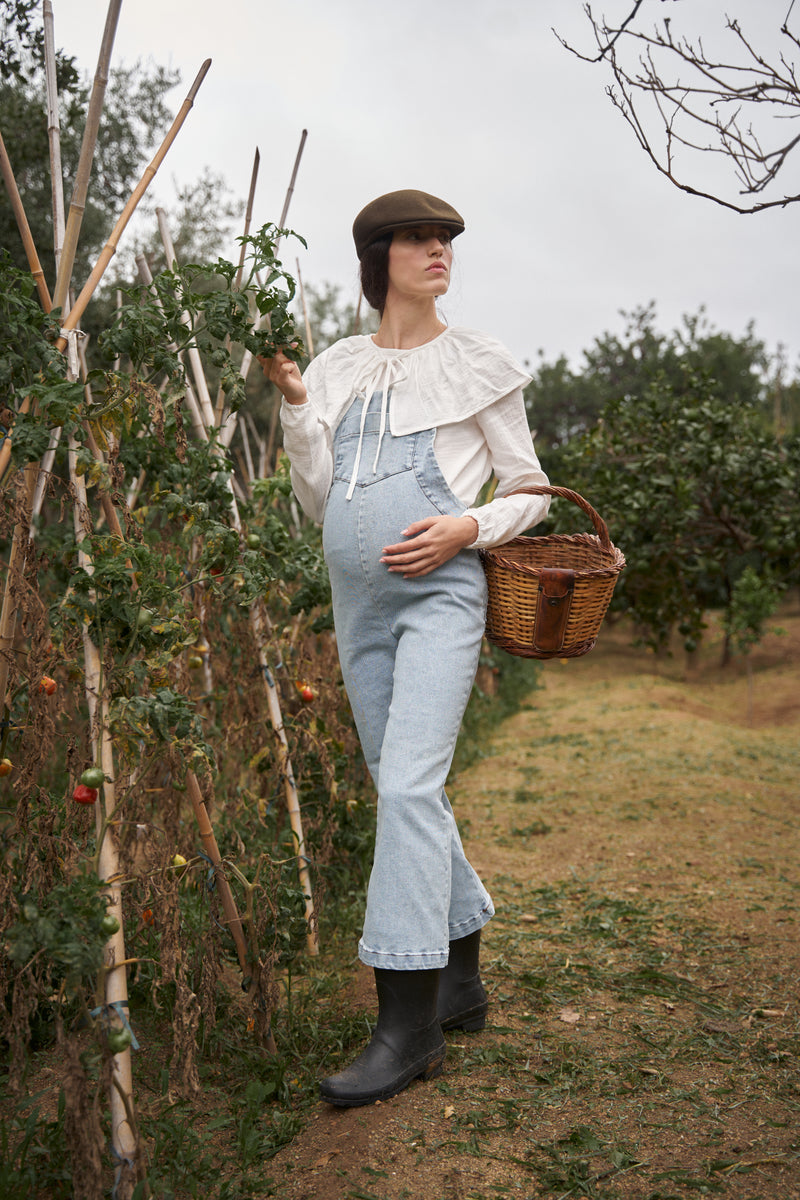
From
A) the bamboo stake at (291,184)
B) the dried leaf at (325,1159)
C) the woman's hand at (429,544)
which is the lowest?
the dried leaf at (325,1159)

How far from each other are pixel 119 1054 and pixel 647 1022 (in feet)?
4.52

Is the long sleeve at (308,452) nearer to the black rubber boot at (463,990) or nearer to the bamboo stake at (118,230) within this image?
the bamboo stake at (118,230)

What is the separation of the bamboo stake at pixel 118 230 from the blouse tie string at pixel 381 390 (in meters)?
0.61

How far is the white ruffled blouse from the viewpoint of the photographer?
2.06 meters

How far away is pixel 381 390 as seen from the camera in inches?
85.1

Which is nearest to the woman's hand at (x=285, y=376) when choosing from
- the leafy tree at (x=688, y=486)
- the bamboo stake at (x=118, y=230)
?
the bamboo stake at (x=118, y=230)

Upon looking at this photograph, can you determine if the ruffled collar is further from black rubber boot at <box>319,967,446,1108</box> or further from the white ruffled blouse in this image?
black rubber boot at <box>319,967,446,1108</box>

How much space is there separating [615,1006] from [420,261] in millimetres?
1879

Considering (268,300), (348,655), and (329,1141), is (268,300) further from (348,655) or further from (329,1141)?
(329,1141)

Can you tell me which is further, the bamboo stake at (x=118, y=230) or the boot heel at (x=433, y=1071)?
the boot heel at (x=433, y=1071)

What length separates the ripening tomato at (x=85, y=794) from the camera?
64.7 inches

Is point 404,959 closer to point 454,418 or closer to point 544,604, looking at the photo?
point 544,604

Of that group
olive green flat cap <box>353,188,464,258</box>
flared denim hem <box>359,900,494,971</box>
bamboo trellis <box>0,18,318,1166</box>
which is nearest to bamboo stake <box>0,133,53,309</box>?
bamboo trellis <box>0,18,318,1166</box>

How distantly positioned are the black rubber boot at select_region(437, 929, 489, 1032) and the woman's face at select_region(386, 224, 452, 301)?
1.47 m
